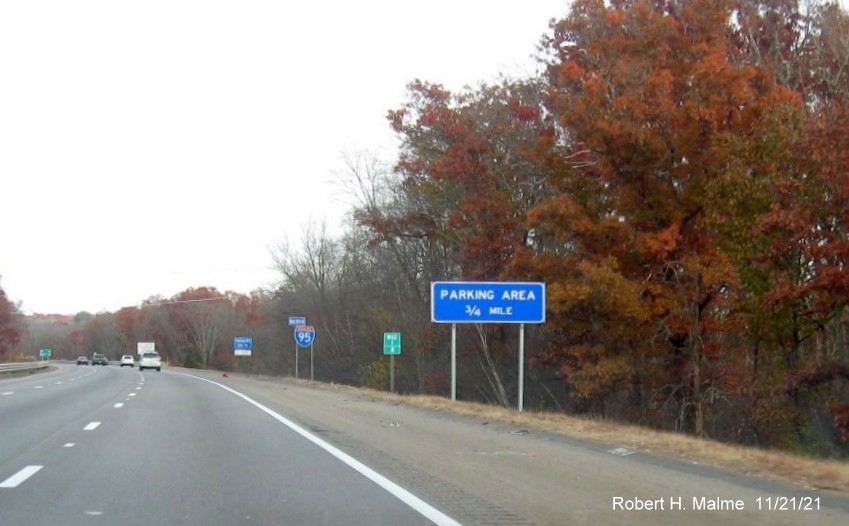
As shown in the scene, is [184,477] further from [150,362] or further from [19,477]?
[150,362]

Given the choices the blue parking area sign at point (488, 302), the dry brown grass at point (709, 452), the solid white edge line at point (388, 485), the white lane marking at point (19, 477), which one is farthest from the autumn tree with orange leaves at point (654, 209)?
the white lane marking at point (19, 477)

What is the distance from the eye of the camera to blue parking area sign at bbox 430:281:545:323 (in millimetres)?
27703

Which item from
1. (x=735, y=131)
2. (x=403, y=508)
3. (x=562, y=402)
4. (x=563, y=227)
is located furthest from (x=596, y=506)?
(x=562, y=402)

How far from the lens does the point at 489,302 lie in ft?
91.8

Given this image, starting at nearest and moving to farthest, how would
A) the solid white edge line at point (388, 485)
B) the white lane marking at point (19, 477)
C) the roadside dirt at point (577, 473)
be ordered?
1. the solid white edge line at point (388, 485)
2. the roadside dirt at point (577, 473)
3. the white lane marking at point (19, 477)

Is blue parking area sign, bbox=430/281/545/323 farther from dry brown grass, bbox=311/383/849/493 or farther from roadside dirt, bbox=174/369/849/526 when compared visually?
roadside dirt, bbox=174/369/849/526

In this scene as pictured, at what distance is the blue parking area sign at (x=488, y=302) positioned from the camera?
27.7m

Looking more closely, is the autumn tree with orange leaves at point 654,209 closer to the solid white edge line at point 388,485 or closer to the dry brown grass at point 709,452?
the dry brown grass at point 709,452

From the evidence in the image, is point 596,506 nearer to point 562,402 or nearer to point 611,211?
point 611,211

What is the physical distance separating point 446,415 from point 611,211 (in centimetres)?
1213

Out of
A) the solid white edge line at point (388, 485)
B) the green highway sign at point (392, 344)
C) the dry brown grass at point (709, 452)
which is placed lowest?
the solid white edge line at point (388, 485)

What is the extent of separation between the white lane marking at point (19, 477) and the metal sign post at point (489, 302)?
16.6 metres

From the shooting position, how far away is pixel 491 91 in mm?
40156

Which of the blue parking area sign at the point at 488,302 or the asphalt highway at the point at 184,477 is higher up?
the blue parking area sign at the point at 488,302
